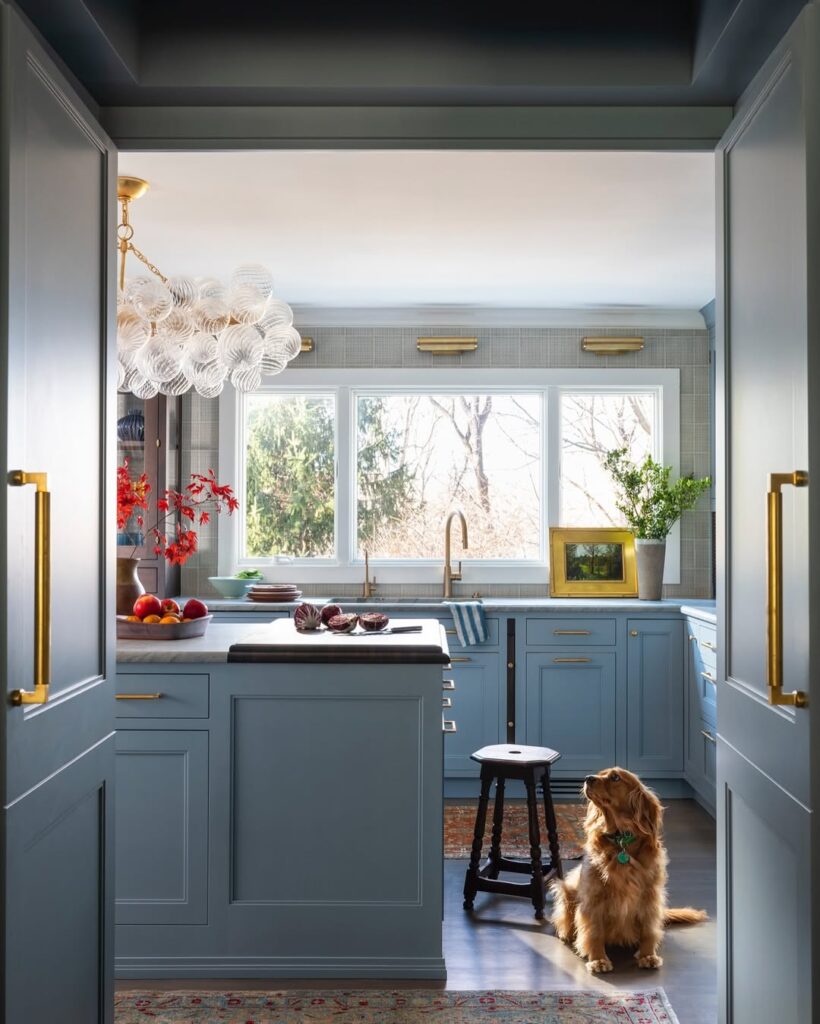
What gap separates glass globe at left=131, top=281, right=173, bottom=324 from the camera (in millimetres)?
3219

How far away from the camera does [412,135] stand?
218 centimetres

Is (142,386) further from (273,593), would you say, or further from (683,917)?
(683,917)

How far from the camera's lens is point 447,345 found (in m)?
5.68

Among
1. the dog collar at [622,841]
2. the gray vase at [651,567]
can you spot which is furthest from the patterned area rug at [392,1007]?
the gray vase at [651,567]

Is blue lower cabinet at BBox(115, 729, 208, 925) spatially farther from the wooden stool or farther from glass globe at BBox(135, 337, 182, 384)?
glass globe at BBox(135, 337, 182, 384)

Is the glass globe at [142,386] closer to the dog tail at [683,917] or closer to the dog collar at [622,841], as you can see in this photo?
the dog collar at [622,841]

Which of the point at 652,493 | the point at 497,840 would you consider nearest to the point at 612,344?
the point at 652,493

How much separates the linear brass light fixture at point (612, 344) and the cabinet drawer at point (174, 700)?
3.45 meters

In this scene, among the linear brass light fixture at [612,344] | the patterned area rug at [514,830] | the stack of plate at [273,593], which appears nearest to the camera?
the patterned area rug at [514,830]

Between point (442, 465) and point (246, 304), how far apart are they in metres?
2.67

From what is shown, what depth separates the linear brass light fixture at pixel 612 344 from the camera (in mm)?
5660

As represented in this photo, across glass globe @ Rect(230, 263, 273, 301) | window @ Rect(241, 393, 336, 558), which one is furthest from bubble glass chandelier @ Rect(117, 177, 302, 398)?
window @ Rect(241, 393, 336, 558)

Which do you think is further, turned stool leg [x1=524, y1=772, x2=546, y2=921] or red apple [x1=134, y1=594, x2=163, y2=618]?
turned stool leg [x1=524, y1=772, x2=546, y2=921]

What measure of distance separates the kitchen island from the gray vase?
8.94 ft
